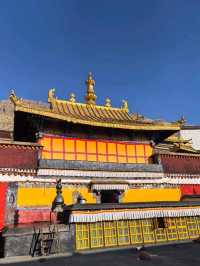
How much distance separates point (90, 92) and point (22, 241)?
16295 mm

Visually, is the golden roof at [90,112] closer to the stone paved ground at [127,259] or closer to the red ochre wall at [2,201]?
the red ochre wall at [2,201]

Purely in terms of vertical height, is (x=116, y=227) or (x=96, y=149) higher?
(x=96, y=149)

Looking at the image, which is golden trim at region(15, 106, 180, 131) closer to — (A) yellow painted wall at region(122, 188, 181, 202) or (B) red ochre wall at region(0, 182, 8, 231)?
(A) yellow painted wall at region(122, 188, 181, 202)

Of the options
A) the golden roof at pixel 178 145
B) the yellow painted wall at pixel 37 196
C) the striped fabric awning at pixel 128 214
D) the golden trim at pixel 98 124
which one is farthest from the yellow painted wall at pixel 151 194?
the golden roof at pixel 178 145

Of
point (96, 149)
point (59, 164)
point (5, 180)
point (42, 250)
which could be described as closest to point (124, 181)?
point (96, 149)

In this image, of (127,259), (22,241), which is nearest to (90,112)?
(22,241)

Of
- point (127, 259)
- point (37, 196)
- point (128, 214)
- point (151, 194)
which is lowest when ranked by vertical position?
point (127, 259)

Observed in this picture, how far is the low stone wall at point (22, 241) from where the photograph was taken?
9273 mm

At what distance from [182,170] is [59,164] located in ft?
30.1

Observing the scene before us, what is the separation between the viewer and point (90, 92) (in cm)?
2377

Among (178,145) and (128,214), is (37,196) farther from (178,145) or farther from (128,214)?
(178,145)

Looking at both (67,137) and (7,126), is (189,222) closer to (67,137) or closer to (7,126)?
(67,137)

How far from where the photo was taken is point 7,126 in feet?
126

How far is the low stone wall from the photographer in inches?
365
